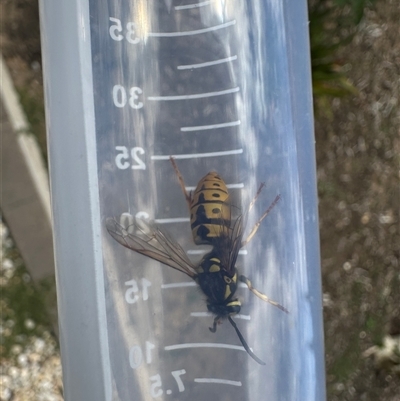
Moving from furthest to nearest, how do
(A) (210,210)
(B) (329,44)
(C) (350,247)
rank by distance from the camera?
(C) (350,247) → (B) (329,44) → (A) (210,210)

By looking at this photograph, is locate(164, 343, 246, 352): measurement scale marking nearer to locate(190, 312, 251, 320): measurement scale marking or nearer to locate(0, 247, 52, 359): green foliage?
locate(190, 312, 251, 320): measurement scale marking

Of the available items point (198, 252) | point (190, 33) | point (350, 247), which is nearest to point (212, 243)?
point (198, 252)

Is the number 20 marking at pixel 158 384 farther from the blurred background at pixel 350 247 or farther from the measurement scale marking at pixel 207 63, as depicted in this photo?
the blurred background at pixel 350 247

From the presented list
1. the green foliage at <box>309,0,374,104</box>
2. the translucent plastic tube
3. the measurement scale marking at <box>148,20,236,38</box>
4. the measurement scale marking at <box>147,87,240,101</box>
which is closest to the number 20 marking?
the translucent plastic tube

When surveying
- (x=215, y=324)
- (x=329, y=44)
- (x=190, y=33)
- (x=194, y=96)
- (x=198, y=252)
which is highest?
(x=329, y=44)

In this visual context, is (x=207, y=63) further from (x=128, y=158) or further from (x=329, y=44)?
(x=329, y=44)

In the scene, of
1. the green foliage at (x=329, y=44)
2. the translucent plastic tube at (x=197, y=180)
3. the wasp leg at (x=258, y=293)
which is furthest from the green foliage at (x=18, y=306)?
the green foliage at (x=329, y=44)
